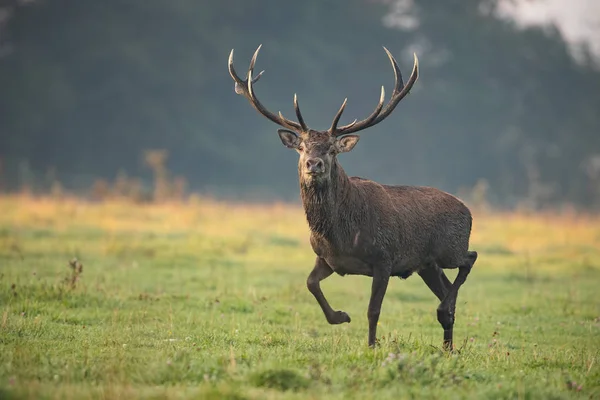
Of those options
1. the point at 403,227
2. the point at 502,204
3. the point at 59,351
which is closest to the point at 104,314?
the point at 59,351

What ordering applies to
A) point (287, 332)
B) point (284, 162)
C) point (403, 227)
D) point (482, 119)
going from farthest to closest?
point (482, 119), point (284, 162), point (287, 332), point (403, 227)

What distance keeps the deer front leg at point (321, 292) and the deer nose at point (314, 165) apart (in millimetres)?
1193

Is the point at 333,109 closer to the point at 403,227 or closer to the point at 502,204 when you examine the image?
the point at 502,204

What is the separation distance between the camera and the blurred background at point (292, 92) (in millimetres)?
62031

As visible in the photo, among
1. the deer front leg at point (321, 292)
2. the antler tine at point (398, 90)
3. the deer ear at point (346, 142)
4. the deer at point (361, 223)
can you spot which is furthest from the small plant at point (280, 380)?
the antler tine at point (398, 90)

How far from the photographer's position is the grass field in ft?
26.2

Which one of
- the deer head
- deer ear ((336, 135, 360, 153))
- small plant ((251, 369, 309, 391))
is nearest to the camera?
small plant ((251, 369, 309, 391))

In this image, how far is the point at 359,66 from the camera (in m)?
67.3

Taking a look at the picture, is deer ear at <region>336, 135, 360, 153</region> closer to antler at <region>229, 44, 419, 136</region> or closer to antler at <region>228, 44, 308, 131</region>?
antler at <region>229, 44, 419, 136</region>

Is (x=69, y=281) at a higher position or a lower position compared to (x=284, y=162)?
lower

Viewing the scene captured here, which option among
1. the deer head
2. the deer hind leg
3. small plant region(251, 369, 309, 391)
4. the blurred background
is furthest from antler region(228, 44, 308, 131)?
the blurred background

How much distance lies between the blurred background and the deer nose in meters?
46.6

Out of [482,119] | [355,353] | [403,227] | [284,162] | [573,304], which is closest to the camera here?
[355,353]

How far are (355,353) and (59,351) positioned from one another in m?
2.78
